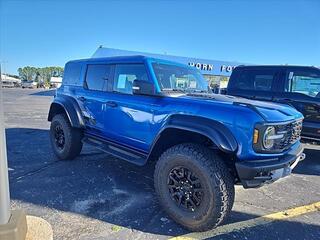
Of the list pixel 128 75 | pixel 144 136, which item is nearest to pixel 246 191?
pixel 144 136

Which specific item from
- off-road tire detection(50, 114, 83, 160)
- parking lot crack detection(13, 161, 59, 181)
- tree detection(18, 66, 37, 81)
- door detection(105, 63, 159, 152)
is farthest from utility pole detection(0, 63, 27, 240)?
tree detection(18, 66, 37, 81)

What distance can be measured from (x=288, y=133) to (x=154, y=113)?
5.55 ft

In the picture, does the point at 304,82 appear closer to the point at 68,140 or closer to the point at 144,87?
the point at 144,87

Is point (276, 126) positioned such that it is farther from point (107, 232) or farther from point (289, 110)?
point (107, 232)

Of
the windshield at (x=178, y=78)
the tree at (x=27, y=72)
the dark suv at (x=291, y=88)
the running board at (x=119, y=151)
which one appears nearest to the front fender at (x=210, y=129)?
the windshield at (x=178, y=78)

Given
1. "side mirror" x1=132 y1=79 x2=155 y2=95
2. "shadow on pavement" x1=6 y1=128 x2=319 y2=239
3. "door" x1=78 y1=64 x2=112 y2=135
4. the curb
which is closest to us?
the curb

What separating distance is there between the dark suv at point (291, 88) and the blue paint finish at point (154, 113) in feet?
9.11

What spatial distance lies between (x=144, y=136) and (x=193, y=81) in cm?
134

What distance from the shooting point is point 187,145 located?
3.31 m

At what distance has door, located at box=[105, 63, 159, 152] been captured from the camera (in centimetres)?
387

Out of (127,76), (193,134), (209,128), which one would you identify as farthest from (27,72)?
(209,128)

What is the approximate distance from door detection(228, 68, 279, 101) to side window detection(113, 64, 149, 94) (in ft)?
12.1

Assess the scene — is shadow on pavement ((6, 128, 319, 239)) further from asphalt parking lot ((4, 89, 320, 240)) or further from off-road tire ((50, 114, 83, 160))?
off-road tire ((50, 114, 83, 160))

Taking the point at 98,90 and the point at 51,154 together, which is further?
the point at 51,154
